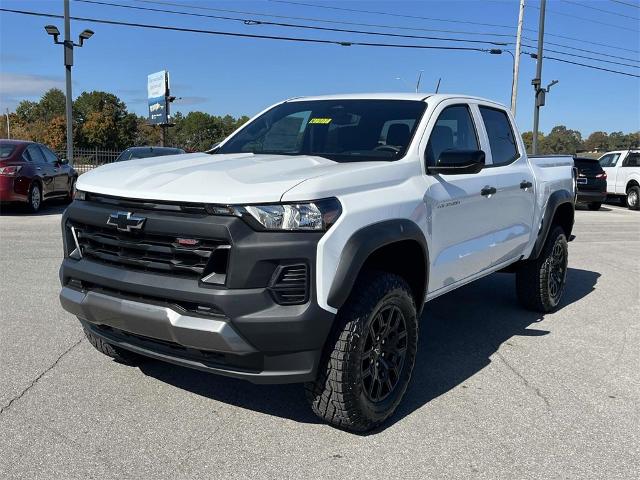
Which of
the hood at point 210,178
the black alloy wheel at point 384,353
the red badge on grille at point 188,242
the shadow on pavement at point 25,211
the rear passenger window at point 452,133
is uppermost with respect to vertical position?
the rear passenger window at point 452,133

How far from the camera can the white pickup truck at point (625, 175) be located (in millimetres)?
19984

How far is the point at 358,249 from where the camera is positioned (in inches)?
121

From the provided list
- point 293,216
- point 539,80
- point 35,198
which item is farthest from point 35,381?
point 539,80

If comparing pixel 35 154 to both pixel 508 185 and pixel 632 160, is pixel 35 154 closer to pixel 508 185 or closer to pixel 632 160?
pixel 508 185

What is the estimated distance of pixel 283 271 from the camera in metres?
2.90

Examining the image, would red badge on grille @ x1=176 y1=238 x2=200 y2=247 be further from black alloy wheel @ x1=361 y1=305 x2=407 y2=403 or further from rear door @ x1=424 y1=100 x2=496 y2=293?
rear door @ x1=424 y1=100 x2=496 y2=293

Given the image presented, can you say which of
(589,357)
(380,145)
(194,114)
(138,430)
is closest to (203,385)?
(138,430)

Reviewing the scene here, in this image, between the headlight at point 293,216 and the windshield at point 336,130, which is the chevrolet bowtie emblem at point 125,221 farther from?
the windshield at point 336,130

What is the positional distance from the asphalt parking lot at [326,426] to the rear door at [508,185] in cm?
81

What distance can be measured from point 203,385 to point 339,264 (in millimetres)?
1500

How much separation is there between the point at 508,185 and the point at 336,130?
4.99 ft

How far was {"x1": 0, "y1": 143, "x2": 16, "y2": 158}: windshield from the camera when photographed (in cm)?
1213

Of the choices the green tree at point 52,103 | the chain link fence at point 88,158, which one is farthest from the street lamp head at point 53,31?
the green tree at point 52,103

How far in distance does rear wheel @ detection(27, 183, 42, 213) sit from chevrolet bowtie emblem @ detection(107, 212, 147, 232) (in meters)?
10.6
